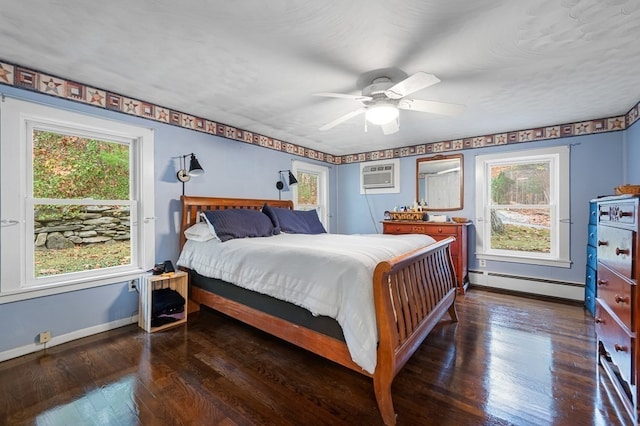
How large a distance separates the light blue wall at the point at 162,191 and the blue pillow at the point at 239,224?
0.51 metres

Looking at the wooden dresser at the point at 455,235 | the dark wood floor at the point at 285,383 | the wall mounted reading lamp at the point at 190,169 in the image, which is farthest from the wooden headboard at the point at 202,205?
the wooden dresser at the point at 455,235

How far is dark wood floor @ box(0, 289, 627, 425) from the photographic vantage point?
1.57 metres

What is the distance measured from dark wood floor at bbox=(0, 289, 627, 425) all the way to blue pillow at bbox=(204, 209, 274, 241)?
0.98 metres

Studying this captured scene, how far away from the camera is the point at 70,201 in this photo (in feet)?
8.23

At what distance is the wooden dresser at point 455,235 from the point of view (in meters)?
3.90

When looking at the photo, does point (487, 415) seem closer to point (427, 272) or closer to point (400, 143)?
point (427, 272)

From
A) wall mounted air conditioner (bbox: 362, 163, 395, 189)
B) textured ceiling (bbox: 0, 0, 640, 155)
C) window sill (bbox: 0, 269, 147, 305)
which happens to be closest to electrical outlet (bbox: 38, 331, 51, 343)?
window sill (bbox: 0, 269, 147, 305)

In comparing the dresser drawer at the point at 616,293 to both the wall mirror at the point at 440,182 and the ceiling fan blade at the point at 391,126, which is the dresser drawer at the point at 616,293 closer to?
the ceiling fan blade at the point at 391,126

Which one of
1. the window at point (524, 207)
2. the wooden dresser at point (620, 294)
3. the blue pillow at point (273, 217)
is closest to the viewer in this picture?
the wooden dresser at point (620, 294)

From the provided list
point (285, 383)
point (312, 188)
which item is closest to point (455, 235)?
point (312, 188)

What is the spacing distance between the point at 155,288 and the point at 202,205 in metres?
1.04

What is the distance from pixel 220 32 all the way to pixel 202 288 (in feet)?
7.89

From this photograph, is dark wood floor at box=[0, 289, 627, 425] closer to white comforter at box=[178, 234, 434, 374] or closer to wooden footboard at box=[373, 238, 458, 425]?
wooden footboard at box=[373, 238, 458, 425]

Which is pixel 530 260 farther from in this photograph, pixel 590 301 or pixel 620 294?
pixel 620 294
